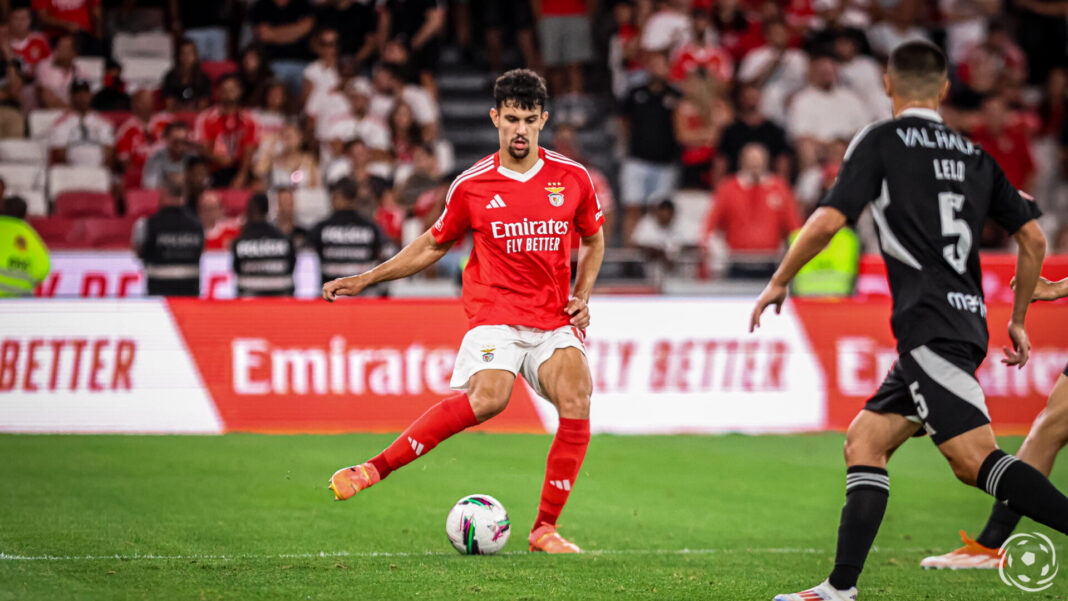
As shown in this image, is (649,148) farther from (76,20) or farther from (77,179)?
(76,20)

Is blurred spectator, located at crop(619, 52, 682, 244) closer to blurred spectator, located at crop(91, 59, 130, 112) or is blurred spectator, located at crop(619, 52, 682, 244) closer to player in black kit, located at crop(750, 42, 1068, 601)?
blurred spectator, located at crop(91, 59, 130, 112)

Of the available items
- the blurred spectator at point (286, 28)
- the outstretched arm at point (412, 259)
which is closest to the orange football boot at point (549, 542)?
the outstretched arm at point (412, 259)

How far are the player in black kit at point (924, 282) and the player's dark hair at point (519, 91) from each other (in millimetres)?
1940

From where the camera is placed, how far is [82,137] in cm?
1608

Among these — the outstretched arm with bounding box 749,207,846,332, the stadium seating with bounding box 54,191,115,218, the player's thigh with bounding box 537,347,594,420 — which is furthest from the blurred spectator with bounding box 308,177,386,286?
the outstretched arm with bounding box 749,207,846,332

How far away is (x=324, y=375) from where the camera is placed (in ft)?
37.2

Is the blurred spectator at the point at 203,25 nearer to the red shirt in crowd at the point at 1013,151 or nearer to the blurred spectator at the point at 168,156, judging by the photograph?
the blurred spectator at the point at 168,156

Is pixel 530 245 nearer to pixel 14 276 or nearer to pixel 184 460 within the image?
pixel 184 460

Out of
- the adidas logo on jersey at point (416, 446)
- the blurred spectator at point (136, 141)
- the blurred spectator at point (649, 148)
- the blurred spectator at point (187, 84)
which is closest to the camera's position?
the adidas logo on jersey at point (416, 446)

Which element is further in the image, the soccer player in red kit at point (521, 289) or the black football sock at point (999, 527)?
the soccer player in red kit at point (521, 289)

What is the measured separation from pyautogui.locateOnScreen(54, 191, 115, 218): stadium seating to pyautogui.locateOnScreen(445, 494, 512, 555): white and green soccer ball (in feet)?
34.4

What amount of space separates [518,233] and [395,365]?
5.18m

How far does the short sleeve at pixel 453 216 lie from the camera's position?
657 centimetres

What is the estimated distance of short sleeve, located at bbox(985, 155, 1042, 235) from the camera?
5.09 meters
